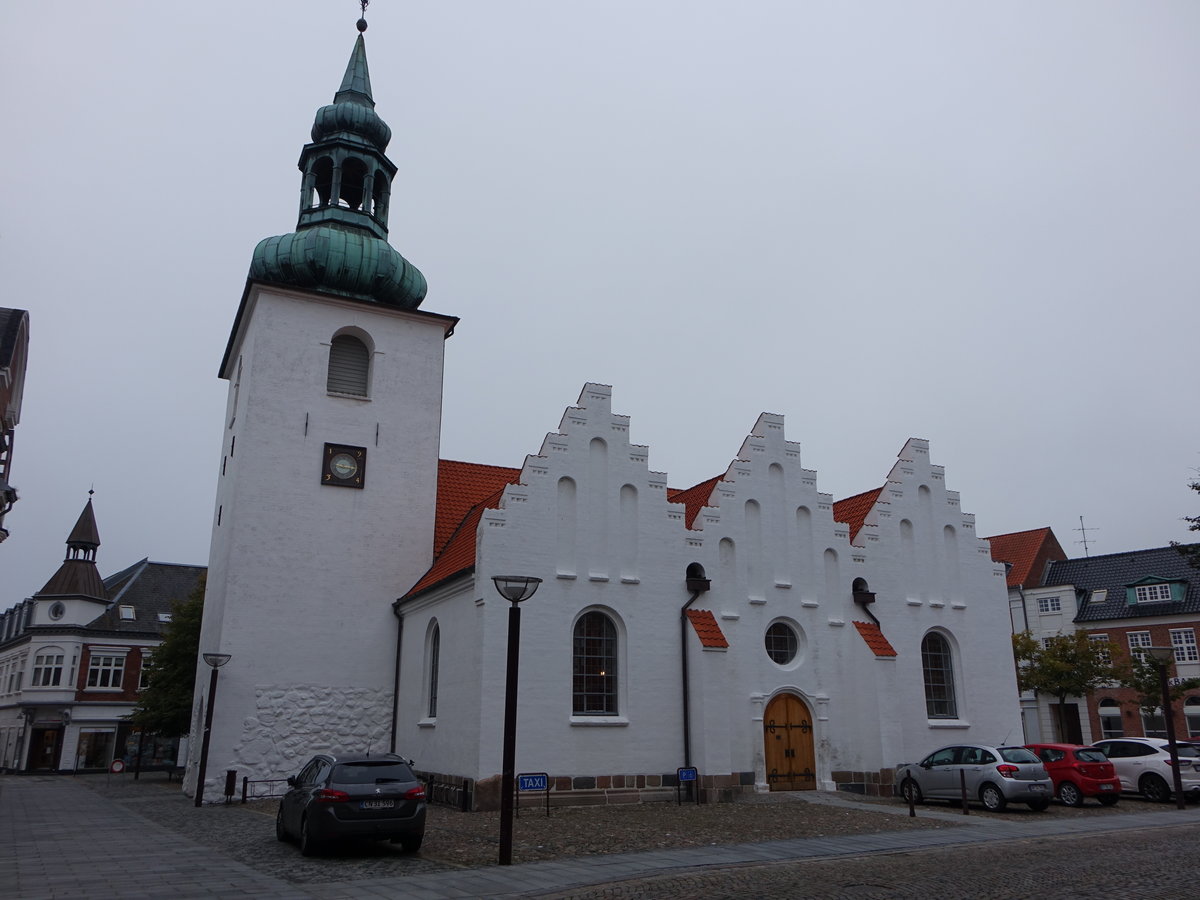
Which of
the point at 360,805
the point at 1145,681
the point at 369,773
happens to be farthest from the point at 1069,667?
the point at 360,805

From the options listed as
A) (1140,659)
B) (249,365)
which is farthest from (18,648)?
(1140,659)

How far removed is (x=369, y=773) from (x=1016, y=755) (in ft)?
48.1

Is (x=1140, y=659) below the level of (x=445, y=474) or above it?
below

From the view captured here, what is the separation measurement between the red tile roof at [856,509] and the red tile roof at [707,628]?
628 cm

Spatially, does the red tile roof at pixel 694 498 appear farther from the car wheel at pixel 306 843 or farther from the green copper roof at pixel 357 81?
the green copper roof at pixel 357 81

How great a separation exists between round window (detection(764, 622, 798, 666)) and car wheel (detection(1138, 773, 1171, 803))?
30.1ft

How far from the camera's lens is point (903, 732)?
81.8 ft

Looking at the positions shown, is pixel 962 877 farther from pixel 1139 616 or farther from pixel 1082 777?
pixel 1139 616

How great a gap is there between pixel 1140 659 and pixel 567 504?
33.7 m

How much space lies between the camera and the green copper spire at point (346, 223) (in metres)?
27.9

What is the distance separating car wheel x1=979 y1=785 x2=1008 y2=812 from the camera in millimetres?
20312

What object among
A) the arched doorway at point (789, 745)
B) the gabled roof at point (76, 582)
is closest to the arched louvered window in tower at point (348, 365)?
the arched doorway at point (789, 745)

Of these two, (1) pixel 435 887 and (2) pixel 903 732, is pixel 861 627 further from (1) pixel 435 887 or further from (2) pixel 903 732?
(1) pixel 435 887

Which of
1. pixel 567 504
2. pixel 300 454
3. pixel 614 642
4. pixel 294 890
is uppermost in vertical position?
pixel 300 454
